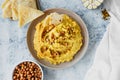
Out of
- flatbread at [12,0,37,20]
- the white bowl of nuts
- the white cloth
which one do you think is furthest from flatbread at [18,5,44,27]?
the white cloth

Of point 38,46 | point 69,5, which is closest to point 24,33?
point 38,46

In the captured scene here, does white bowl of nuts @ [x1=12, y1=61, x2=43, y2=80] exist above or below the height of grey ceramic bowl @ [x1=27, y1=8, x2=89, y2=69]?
below

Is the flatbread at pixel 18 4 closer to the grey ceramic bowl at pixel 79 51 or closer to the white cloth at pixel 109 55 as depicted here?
the grey ceramic bowl at pixel 79 51

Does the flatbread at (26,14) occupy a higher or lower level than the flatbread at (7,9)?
lower

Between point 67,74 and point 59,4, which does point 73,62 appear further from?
point 59,4

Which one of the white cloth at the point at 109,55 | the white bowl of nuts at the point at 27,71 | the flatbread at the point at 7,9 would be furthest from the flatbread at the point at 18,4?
the white cloth at the point at 109,55

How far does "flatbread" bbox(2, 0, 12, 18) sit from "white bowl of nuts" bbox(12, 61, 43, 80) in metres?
0.21

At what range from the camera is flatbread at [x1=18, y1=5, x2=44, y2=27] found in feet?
5.60

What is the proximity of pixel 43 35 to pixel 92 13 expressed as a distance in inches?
9.0

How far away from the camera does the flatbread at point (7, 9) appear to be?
1.74m

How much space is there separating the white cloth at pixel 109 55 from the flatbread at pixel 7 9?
1.28 ft

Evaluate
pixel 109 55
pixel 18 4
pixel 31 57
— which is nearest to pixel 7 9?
pixel 18 4

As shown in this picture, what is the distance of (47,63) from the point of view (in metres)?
1.72

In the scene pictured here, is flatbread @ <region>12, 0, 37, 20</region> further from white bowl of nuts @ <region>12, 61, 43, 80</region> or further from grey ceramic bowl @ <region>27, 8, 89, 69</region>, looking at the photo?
white bowl of nuts @ <region>12, 61, 43, 80</region>
